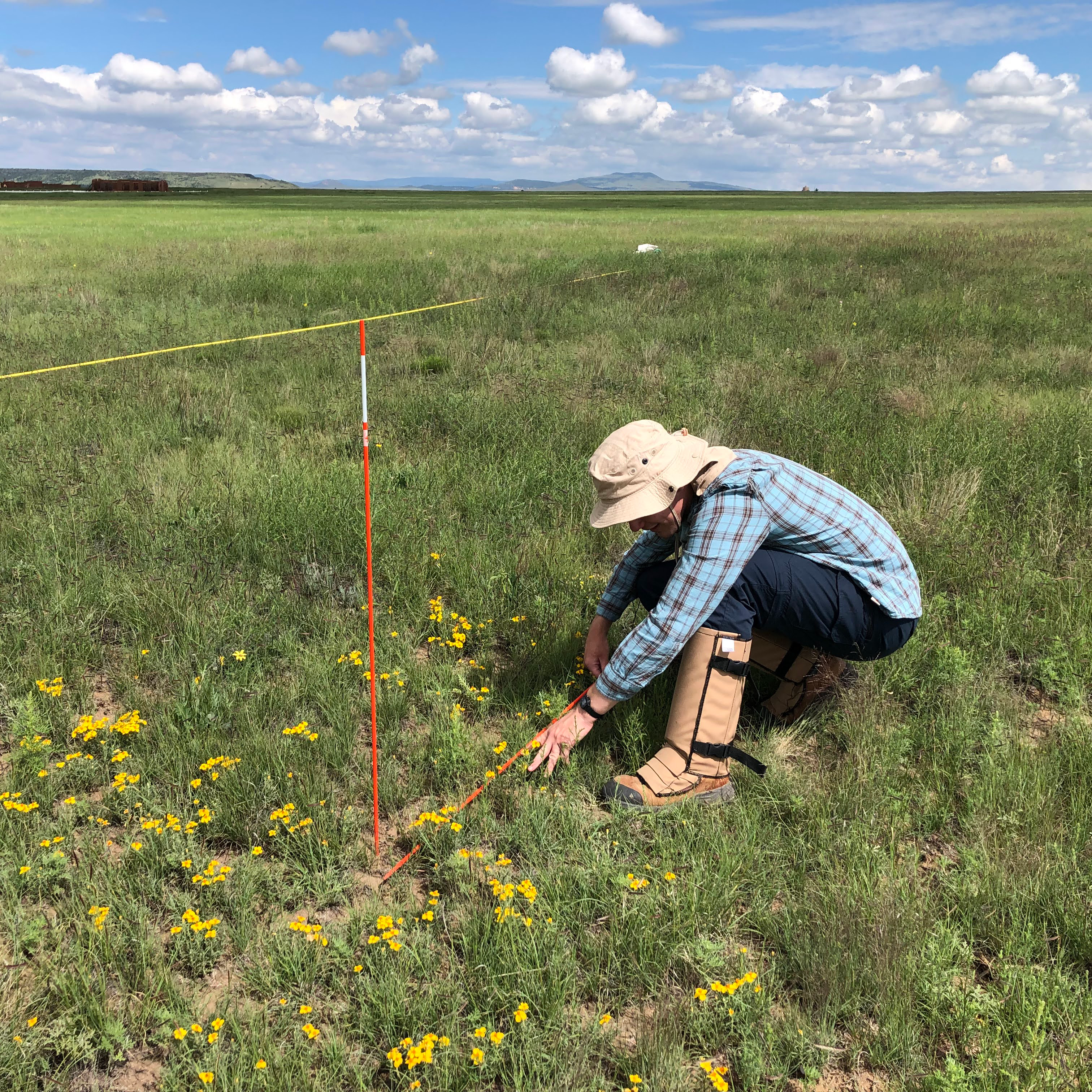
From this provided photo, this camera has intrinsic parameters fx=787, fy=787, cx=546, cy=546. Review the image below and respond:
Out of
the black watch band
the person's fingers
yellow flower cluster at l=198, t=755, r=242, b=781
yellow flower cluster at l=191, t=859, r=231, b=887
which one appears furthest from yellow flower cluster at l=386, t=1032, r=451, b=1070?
yellow flower cluster at l=198, t=755, r=242, b=781

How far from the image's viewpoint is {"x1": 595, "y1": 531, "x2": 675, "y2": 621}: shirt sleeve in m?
3.54

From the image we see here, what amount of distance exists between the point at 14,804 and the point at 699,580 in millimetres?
2640

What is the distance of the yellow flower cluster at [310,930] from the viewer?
8.03 ft

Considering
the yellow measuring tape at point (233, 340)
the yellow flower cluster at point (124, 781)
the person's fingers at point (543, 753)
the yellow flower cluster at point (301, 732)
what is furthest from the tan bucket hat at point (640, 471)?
the yellow measuring tape at point (233, 340)

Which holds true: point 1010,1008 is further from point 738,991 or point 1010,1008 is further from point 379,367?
point 379,367

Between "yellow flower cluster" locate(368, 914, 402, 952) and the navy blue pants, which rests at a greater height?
the navy blue pants

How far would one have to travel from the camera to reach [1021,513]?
17.6 feet

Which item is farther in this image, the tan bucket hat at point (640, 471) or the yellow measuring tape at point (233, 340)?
the yellow measuring tape at point (233, 340)

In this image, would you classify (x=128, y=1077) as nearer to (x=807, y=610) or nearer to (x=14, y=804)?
(x=14, y=804)

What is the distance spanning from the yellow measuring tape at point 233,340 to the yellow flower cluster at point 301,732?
459 centimetres

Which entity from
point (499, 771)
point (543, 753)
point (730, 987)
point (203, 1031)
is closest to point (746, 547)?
point (543, 753)

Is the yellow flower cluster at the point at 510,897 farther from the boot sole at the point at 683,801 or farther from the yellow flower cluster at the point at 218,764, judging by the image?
the yellow flower cluster at the point at 218,764

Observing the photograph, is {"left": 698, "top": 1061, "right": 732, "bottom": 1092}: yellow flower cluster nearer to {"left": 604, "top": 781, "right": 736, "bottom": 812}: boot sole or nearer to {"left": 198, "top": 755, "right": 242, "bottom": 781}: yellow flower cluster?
{"left": 604, "top": 781, "right": 736, "bottom": 812}: boot sole

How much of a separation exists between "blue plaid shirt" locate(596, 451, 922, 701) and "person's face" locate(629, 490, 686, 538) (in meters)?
0.07
